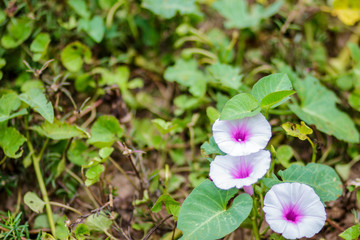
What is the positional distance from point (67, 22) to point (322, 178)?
5.15ft

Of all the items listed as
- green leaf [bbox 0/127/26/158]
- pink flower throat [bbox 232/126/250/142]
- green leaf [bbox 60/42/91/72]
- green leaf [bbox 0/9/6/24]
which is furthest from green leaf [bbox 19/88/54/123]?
pink flower throat [bbox 232/126/250/142]

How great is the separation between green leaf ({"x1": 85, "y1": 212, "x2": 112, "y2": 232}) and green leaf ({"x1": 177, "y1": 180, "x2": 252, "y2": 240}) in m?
0.38

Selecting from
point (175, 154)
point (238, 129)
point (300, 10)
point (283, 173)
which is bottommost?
point (175, 154)

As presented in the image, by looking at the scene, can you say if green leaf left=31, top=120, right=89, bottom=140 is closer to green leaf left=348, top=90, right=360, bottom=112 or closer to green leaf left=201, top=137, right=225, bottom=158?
green leaf left=201, top=137, right=225, bottom=158

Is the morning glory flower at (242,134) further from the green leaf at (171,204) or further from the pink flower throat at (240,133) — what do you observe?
the green leaf at (171,204)

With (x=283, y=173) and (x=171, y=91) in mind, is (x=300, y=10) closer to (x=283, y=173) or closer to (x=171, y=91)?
(x=171, y=91)

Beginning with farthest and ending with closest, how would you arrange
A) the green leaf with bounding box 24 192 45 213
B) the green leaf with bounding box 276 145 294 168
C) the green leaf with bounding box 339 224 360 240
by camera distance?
the green leaf with bounding box 276 145 294 168 → the green leaf with bounding box 24 192 45 213 → the green leaf with bounding box 339 224 360 240

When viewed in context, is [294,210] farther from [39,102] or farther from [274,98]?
[39,102]

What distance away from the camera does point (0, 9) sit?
1.56 meters

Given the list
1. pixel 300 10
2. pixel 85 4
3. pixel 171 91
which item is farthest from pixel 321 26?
pixel 85 4

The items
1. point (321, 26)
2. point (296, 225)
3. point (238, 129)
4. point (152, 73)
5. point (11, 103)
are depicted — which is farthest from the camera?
point (321, 26)

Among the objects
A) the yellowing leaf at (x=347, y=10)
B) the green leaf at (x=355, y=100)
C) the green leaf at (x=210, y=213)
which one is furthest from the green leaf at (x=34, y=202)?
the yellowing leaf at (x=347, y=10)

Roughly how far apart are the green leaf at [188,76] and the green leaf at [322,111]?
0.45 metres

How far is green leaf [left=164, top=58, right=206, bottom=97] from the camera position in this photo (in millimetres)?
1638
